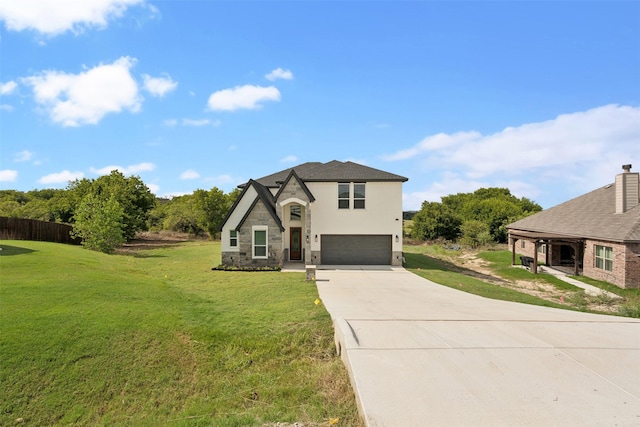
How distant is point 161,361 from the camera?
714 cm

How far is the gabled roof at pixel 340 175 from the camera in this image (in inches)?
862

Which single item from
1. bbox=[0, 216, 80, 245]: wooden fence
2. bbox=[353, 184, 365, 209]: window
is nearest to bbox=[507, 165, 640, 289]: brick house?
bbox=[353, 184, 365, 209]: window

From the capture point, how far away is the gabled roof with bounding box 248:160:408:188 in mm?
21906

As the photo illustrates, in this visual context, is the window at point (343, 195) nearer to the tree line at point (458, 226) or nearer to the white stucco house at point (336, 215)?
the white stucco house at point (336, 215)

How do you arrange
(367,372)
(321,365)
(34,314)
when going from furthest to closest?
(34,314)
(321,365)
(367,372)

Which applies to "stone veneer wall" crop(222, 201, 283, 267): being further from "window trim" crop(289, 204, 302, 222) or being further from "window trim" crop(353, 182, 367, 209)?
"window trim" crop(353, 182, 367, 209)

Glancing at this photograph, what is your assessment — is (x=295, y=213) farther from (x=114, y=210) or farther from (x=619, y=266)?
(x=619, y=266)

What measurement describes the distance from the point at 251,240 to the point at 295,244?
3.87m

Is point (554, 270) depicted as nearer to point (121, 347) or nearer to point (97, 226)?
point (121, 347)

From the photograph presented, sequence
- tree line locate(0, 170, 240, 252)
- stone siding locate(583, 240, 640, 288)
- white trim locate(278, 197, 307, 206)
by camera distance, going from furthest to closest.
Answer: tree line locate(0, 170, 240, 252) < white trim locate(278, 197, 307, 206) < stone siding locate(583, 240, 640, 288)

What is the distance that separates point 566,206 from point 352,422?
30.8 m

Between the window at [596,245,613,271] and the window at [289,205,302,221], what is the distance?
58.0ft

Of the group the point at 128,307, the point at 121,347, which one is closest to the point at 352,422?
the point at 121,347

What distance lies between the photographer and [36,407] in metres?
6.04
